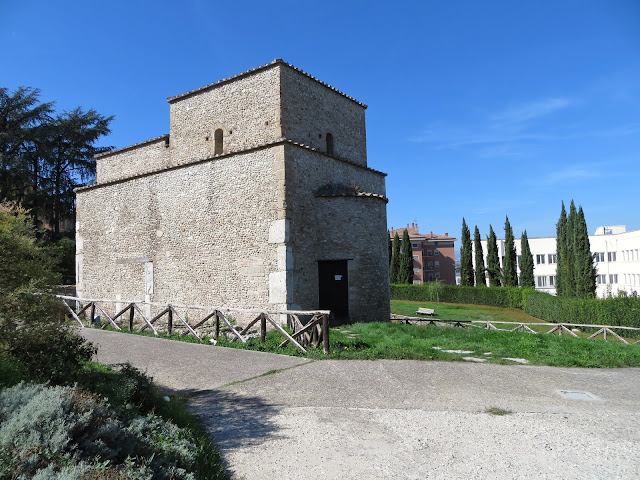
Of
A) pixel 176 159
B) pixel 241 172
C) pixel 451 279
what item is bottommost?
pixel 451 279

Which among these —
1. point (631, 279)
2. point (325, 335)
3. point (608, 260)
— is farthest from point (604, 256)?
point (325, 335)

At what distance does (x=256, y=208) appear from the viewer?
12289 mm

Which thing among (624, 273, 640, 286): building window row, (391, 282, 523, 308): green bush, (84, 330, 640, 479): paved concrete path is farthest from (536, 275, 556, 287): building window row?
(84, 330, 640, 479): paved concrete path

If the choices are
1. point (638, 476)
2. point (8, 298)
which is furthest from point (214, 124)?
point (638, 476)

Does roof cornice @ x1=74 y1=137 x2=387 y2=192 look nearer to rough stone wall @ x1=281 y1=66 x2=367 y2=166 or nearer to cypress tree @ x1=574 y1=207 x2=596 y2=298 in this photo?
rough stone wall @ x1=281 y1=66 x2=367 y2=166

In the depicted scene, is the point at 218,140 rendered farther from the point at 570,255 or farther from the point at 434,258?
the point at 434,258

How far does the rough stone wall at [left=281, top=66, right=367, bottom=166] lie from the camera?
13.3 m

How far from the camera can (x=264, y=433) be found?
4539mm

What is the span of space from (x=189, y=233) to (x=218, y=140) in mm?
3413

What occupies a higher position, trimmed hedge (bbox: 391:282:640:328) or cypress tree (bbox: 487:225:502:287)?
cypress tree (bbox: 487:225:502:287)

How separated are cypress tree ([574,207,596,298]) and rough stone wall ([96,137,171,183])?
29.2 metres

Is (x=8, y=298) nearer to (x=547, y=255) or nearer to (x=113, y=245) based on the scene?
(x=113, y=245)

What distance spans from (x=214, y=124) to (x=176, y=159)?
6.81 feet

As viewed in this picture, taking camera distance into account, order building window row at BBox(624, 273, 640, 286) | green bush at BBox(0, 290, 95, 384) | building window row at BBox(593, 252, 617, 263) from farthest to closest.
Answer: building window row at BBox(593, 252, 617, 263), building window row at BBox(624, 273, 640, 286), green bush at BBox(0, 290, 95, 384)
